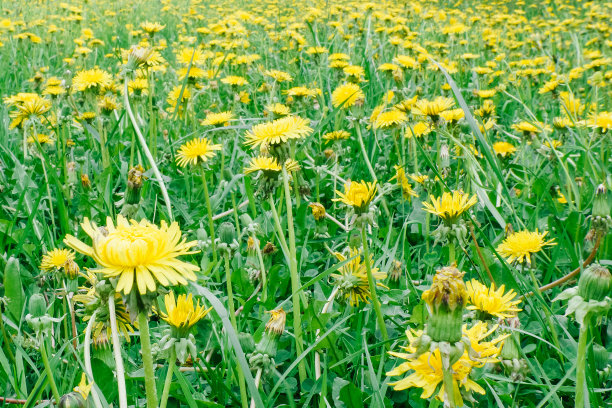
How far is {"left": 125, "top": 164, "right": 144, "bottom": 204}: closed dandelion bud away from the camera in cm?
135

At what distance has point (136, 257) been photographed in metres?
0.75

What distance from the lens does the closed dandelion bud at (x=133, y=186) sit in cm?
135

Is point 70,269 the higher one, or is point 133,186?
point 133,186

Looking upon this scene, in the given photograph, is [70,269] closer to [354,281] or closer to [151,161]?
[151,161]

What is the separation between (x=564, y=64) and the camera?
4.00 m

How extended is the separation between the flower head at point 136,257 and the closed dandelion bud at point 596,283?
0.55 meters

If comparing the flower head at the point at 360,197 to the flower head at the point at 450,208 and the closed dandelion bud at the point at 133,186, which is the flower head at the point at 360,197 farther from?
the closed dandelion bud at the point at 133,186

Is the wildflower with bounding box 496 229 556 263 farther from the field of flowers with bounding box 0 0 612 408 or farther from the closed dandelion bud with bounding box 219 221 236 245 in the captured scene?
the closed dandelion bud with bounding box 219 221 236 245

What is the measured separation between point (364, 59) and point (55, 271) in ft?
8.88

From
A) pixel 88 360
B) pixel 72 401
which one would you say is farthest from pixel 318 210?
pixel 72 401

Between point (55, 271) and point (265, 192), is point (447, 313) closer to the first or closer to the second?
point (265, 192)

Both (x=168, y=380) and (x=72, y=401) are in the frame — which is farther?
(x=168, y=380)

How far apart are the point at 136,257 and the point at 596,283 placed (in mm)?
635

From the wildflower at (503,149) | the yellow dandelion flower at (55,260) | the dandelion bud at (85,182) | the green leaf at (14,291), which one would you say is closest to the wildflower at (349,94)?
the wildflower at (503,149)
